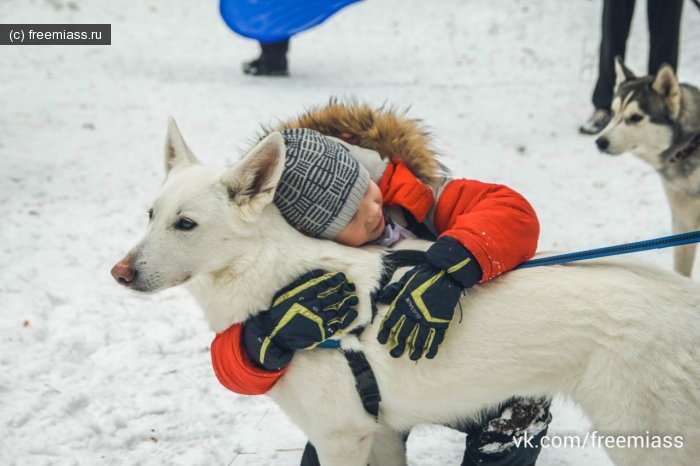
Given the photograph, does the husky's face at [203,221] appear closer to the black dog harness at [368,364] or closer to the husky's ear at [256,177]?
the husky's ear at [256,177]

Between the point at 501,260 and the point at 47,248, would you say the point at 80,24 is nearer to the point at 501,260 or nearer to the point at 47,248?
the point at 47,248

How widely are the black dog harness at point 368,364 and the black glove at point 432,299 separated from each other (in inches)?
4.9

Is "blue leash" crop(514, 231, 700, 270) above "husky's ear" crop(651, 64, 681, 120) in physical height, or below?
below

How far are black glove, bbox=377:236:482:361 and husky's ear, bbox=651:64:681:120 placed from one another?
3.67 meters

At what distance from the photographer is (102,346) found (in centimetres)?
338

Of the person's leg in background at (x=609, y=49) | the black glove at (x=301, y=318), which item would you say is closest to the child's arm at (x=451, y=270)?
the black glove at (x=301, y=318)

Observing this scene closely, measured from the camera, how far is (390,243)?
2.28m

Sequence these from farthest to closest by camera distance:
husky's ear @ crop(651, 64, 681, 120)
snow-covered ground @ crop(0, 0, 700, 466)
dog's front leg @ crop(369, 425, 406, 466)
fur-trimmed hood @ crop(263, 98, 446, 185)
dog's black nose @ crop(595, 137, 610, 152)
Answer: dog's black nose @ crop(595, 137, 610, 152) → husky's ear @ crop(651, 64, 681, 120) → snow-covered ground @ crop(0, 0, 700, 466) → dog's front leg @ crop(369, 425, 406, 466) → fur-trimmed hood @ crop(263, 98, 446, 185)

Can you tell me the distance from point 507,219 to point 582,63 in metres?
8.98

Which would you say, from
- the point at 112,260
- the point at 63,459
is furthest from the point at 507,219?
the point at 112,260

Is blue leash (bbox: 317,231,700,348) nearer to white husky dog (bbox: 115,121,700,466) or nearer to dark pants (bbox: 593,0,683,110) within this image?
white husky dog (bbox: 115,121,700,466)

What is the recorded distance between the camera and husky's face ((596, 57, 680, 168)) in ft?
15.2

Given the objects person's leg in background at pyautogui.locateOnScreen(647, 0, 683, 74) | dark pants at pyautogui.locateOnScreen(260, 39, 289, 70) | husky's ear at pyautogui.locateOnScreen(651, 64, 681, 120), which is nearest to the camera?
husky's ear at pyautogui.locateOnScreen(651, 64, 681, 120)

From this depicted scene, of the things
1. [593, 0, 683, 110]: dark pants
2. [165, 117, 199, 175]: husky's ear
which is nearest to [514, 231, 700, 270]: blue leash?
[165, 117, 199, 175]: husky's ear
